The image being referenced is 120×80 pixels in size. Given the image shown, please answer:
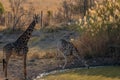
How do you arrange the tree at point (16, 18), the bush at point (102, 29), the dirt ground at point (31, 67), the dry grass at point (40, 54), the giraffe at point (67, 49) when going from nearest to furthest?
the dirt ground at point (31, 67) → the giraffe at point (67, 49) → the bush at point (102, 29) → the dry grass at point (40, 54) → the tree at point (16, 18)

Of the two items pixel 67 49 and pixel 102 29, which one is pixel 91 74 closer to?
pixel 67 49

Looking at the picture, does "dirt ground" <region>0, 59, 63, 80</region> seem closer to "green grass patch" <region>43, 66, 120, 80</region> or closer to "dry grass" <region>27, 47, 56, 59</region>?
"dry grass" <region>27, 47, 56, 59</region>

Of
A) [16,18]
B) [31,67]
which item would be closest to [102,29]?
[31,67]

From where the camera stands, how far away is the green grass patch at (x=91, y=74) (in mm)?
12455

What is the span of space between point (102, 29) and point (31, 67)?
3.04 meters

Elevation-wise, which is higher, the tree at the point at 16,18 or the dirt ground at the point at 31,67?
the tree at the point at 16,18

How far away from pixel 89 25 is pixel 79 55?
1378 mm

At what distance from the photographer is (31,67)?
49.0 feet

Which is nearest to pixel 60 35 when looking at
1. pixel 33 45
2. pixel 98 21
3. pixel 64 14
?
pixel 33 45

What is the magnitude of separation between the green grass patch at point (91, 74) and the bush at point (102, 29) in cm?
162

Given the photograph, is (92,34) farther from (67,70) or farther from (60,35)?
(60,35)

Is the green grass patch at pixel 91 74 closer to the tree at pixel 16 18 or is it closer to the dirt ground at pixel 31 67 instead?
the dirt ground at pixel 31 67

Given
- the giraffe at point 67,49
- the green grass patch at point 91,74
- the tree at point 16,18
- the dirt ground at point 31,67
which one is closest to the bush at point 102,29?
the giraffe at point 67,49

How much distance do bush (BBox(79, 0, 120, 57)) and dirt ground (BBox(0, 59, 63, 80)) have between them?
1467 mm
